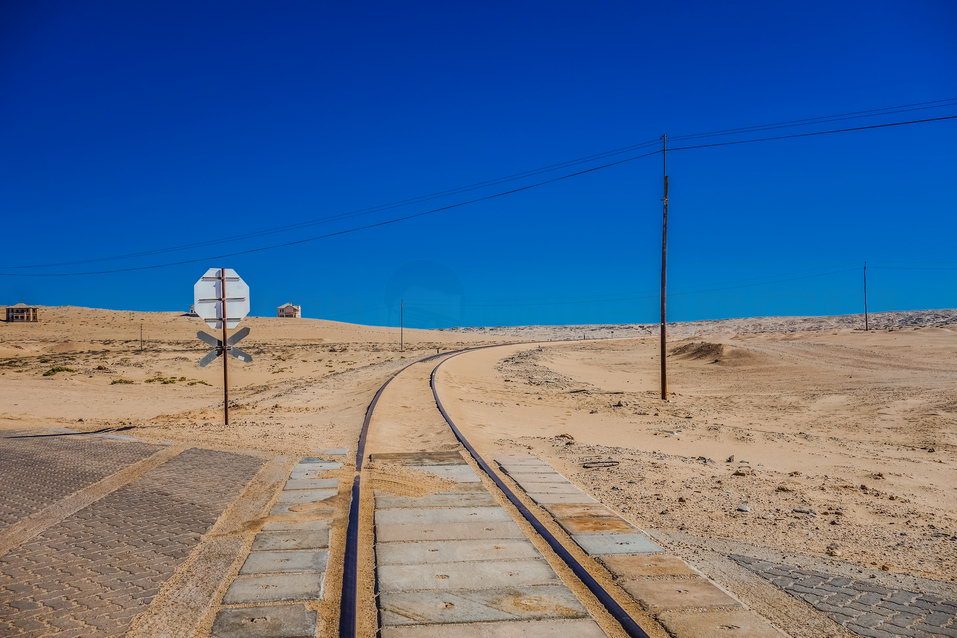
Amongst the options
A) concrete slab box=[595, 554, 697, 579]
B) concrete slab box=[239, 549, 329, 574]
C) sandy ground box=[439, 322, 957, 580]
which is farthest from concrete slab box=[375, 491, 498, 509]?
concrete slab box=[595, 554, 697, 579]

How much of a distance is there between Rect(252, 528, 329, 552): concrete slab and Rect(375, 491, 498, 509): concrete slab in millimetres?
1276

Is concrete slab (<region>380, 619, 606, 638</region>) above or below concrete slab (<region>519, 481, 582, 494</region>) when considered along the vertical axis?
below

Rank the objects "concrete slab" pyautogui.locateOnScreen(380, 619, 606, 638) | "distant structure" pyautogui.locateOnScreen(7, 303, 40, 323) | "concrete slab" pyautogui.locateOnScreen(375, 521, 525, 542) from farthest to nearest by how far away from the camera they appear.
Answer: "distant structure" pyautogui.locateOnScreen(7, 303, 40, 323) → "concrete slab" pyautogui.locateOnScreen(375, 521, 525, 542) → "concrete slab" pyautogui.locateOnScreen(380, 619, 606, 638)

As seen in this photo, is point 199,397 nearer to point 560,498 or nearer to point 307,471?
point 307,471

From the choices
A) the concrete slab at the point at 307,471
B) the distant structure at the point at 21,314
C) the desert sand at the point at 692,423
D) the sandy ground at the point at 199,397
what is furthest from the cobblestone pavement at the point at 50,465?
the distant structure at the point at 21,314

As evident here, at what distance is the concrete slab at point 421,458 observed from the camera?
11312mm

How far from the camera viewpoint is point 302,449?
505 inches

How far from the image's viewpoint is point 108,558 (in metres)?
6.48

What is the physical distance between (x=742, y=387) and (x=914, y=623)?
79.3ft

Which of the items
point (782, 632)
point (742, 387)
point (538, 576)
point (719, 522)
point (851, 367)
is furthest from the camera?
point (851, 367)

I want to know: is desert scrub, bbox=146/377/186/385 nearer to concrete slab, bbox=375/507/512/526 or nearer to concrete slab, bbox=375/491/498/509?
concrete slab, bbox=375/491/498/509

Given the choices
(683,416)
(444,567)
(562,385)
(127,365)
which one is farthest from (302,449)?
(127,365)

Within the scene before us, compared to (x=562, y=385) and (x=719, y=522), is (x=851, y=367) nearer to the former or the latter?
(x=562, y=385)

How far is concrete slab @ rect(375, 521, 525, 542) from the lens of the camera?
23.4 ft
